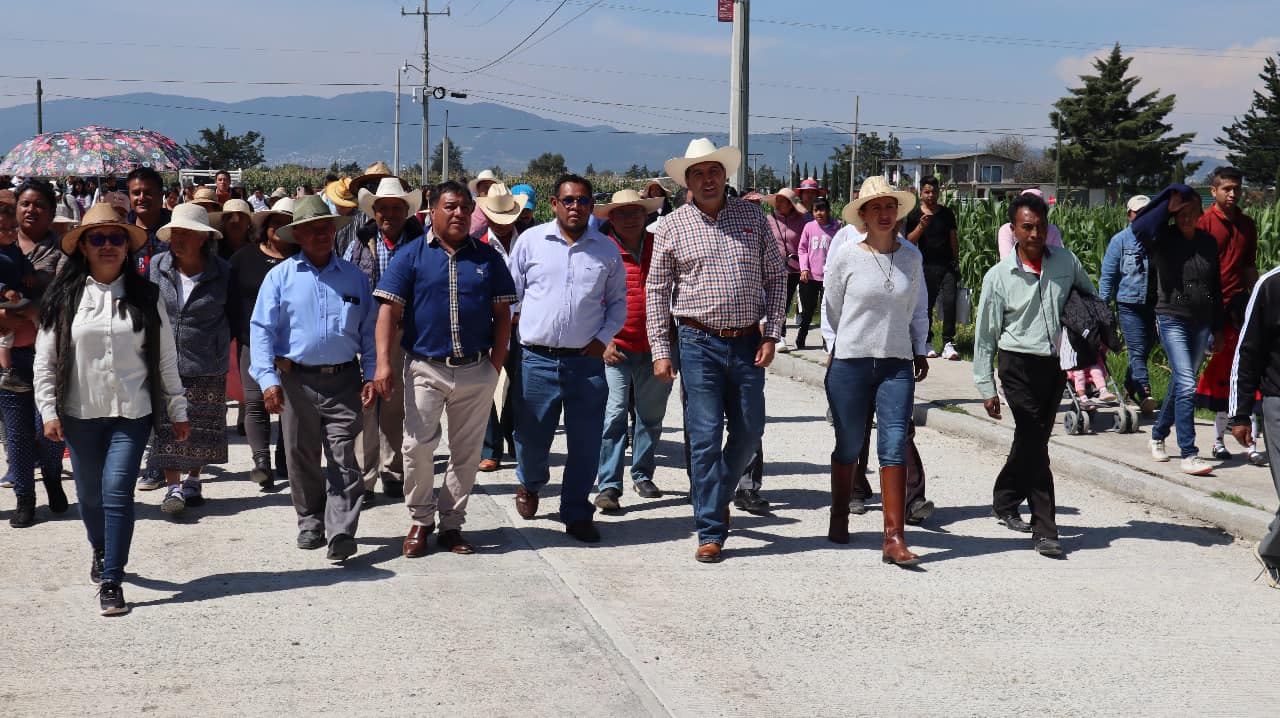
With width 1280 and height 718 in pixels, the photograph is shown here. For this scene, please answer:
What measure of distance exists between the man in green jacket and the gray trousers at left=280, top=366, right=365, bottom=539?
11.2 feet

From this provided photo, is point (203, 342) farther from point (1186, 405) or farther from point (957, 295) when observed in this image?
point (957, 295)

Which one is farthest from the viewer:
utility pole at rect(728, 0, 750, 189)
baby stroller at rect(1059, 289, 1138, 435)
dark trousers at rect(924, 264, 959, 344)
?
utility pole at rect(728, 0, 750, 189)

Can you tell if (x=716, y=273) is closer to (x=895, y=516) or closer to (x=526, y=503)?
(x=895, y=516)

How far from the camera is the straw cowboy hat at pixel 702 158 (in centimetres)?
Result: 667

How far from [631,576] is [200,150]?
11864cm

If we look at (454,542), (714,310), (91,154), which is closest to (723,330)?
(714,310)

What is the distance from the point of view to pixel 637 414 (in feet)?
26.6

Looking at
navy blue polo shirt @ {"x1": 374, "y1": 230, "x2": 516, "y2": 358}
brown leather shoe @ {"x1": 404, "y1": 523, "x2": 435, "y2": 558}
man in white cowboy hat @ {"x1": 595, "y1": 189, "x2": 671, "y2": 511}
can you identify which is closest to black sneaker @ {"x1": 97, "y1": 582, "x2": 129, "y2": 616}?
brown leather shoe @ {"x1": 404, "y1": 523, "x2": 435, "y2": 558}

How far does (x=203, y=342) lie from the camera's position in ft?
25.2

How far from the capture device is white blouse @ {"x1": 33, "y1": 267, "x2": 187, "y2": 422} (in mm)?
5746

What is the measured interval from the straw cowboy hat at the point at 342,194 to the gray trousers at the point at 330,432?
275 centimetres

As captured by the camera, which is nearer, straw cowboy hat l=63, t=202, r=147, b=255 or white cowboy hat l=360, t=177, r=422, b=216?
straw cowboy hat l=63, t=202, r=147, b=255

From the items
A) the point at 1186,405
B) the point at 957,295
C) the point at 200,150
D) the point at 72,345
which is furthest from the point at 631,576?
the point at 200,150

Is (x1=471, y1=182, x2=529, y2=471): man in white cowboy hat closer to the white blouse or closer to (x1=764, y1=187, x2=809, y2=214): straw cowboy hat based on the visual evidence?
the white blouse
